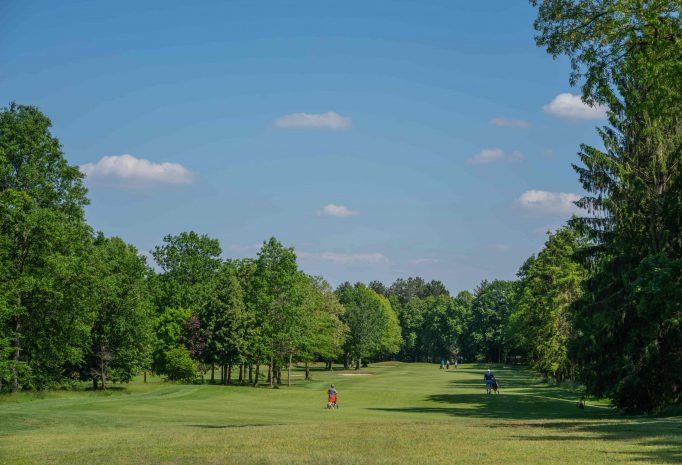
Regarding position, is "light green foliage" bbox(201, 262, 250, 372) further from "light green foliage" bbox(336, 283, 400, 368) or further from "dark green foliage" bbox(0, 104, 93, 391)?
"light green foliage" bbox(336, 283, 400, 368)

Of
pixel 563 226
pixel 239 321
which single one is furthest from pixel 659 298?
pixel 239 321

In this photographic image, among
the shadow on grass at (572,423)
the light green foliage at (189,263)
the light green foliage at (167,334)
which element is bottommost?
the shadow on grass at (572,423)

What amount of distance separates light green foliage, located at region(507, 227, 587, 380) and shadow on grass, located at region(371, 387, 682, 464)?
24.0 feet

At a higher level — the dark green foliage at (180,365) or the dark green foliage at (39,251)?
the dark green foliage at (39,251)

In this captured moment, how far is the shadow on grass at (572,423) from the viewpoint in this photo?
1969 cm

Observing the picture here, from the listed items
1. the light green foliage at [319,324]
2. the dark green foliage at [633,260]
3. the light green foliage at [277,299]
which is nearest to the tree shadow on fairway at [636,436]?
the dark green foliage at [633,260]

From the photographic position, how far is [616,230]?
40.6m

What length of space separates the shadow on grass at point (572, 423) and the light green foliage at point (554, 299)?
288 inches

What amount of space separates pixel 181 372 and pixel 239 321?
391 inches

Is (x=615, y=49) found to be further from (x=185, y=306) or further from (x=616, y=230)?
(x=185, y=306)

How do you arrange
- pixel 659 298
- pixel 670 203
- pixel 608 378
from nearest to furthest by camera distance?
pixel 659 298, pixel 670 203, pixel 608 378

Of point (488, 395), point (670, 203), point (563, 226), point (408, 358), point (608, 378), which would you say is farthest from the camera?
point (408, 358)

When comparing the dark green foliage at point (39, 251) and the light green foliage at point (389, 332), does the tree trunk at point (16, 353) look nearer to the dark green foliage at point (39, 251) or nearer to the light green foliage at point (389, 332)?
the dark green foliage at point (39, 251)

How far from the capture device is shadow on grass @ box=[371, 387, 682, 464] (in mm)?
19688
